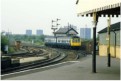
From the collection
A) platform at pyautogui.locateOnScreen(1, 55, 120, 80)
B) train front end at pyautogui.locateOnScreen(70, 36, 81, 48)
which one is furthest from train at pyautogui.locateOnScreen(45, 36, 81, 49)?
platform at pyautogui.locateOnScreen(1, 55, 120, 80)

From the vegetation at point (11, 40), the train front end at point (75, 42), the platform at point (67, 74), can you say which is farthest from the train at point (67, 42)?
the platform at point (67, 74)

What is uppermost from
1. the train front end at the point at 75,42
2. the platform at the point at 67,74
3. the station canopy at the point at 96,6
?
the station canopy at the point at 96,6

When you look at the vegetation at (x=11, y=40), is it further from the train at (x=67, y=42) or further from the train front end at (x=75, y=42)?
the train front end at (x=75, y=42)

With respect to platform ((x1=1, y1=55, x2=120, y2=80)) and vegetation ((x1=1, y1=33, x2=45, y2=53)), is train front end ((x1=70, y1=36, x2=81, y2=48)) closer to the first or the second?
vegetation ((x1=1, y1=33, x2=45, y2=53))

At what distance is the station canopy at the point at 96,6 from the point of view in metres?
14.0

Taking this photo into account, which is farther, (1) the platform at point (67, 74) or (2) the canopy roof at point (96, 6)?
(1) the platform at point (67, 74)

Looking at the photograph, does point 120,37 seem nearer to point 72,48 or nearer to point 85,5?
point 85,5

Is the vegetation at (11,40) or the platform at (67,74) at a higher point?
the vegetation at (11,40)

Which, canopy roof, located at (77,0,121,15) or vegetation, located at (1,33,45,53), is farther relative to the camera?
vegetation, located at (1,33,45,53)

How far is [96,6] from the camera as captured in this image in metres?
15.6

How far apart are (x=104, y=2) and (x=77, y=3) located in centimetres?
313

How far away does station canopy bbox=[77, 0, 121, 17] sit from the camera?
1400cm

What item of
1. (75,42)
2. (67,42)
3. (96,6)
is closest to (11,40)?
(67,42)

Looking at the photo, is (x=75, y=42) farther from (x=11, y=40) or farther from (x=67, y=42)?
(x=11, y=40)
